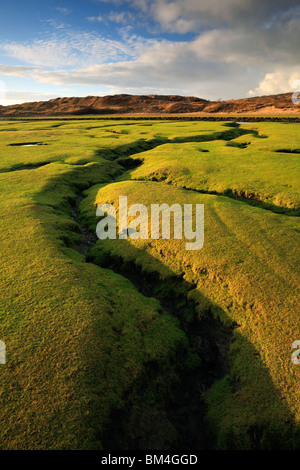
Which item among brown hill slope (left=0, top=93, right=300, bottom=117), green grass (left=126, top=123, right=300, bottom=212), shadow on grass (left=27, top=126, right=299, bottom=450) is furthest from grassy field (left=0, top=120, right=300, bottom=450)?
brown hill slope (left=0, top=93, right=300, bottom=117)

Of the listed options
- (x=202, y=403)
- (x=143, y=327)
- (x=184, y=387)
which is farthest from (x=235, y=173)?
(x=202, y=403)

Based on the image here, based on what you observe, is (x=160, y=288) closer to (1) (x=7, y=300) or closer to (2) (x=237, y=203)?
(1) (x=7, y=300)

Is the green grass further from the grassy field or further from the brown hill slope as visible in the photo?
the brown hill slope

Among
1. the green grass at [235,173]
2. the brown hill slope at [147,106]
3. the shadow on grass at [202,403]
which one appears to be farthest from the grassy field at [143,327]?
the brown hill slope at [147,106]

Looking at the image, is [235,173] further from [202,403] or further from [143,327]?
[202,403]
